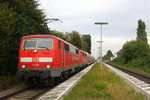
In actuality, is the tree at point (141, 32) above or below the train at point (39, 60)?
above

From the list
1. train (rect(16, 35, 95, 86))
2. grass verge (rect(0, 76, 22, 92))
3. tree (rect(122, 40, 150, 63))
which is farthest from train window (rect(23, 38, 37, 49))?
tree (rect(122, 40, 150, 63))

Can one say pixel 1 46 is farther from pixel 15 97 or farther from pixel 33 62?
Answer: pixel 15 97

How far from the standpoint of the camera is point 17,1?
16.0 m

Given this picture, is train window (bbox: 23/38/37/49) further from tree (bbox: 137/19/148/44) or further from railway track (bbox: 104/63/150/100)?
tree (bbox: 137/19/148/44)

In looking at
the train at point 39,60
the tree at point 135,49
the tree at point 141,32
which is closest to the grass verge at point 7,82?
the train at point 39,60

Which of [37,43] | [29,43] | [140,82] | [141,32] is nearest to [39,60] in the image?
[37,43]

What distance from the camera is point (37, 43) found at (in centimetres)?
1396

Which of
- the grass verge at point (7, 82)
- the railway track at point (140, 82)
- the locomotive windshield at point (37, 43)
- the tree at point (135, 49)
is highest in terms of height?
the tree at point (135, 49)

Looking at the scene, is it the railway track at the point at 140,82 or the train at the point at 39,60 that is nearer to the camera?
the railway track at the point at 140,82

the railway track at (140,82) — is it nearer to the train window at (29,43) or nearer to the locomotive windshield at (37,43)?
the locomotive windshield at (37,43)

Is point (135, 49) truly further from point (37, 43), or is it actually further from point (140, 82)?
point (37, 43)

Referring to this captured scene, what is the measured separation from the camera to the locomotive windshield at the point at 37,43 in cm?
1376

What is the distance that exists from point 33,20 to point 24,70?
6.30 meters

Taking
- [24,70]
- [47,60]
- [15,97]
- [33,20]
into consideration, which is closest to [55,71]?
[47,60]
